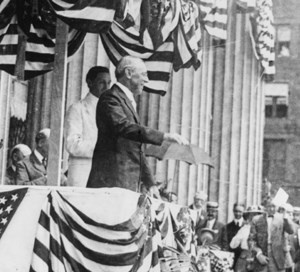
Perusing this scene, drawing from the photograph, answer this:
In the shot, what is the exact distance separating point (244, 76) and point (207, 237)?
36.4 feet

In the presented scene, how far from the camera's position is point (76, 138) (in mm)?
8789

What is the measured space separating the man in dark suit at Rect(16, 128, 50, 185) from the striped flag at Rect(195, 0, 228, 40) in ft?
28.9

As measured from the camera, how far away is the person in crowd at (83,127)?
883cm

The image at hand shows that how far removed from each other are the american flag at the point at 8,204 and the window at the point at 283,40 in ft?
127

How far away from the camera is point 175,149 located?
54.4 ft

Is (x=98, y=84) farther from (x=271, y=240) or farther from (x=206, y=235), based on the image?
(x=271, y=240)

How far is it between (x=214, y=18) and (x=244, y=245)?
16.6 ft

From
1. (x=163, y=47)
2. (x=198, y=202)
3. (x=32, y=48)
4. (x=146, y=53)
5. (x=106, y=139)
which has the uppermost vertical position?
(x=163, y=47)

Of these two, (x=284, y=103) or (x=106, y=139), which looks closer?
(x=106, y=139)

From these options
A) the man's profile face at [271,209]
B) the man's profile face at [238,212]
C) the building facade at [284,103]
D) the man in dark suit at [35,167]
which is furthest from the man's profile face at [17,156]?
the building facade at [284,103]

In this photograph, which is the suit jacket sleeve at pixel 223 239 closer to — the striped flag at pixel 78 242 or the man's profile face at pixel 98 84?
the man's profile face at pixel 98 84

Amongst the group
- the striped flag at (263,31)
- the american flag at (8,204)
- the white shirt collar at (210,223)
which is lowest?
the white shirt collar at (210,223)

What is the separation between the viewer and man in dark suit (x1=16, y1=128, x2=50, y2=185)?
10394mm

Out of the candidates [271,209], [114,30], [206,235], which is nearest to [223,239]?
[271,209]
